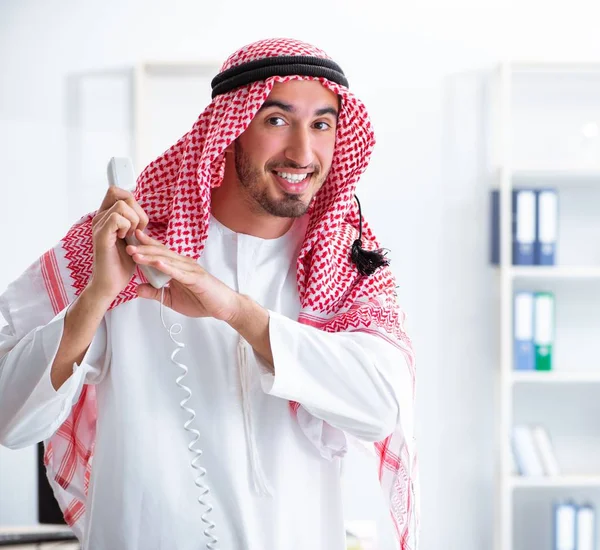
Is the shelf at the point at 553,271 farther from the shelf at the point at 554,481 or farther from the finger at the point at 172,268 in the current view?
the finger at the point at 172,268

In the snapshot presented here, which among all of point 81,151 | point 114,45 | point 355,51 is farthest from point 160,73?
point 355,51

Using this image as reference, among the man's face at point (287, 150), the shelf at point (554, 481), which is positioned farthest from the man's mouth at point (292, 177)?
the shelf at point (554, 481)

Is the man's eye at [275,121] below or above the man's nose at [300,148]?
above

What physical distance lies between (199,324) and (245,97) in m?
0.43

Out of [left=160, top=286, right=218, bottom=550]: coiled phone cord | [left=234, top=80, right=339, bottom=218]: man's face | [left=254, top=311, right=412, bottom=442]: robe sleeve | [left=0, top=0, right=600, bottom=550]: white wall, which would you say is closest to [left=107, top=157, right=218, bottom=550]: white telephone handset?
[left=160, top=286, right=218, bottom=550]: coiled phone cord

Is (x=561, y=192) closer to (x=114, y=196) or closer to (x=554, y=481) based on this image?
(x=554, y=481)

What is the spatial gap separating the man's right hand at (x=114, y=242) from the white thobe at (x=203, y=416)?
0.13 m

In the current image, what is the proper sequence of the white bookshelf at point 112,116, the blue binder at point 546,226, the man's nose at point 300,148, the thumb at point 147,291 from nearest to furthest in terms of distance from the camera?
1. the thumb at point 147,291
2. the man's nose at point 300,148
3. the blue binder at point 546,226
4. the white bookshelf at point 112,116

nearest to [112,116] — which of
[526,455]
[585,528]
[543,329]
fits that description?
[543,329]

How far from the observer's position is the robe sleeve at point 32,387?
1357mm

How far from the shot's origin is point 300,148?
1.50 m

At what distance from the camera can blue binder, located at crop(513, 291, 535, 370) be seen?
11.5 feet

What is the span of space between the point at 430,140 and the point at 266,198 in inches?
95.9

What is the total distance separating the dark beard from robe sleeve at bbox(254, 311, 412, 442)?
223 mm
